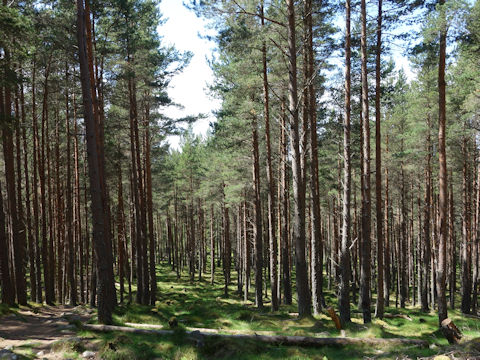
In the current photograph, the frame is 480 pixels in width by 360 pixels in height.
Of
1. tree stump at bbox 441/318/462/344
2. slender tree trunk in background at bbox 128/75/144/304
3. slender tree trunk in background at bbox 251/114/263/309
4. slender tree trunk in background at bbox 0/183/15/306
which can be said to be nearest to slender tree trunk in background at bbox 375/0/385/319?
tree stump at bbox 441/318/462/344

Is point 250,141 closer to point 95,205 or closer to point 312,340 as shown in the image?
point 95,205

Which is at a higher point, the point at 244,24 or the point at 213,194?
the point at 244,24

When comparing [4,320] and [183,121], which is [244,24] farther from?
[4,320]

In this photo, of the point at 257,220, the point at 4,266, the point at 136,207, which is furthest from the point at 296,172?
the point at 4,266

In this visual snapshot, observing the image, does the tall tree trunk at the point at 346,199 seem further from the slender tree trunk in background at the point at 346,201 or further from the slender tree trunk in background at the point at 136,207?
the slender tree trunk in background at the point at 136,207

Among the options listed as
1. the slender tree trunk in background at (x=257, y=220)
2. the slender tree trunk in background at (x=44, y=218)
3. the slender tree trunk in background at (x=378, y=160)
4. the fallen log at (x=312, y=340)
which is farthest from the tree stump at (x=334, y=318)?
the slender tree trunk in background at (x=44, y=218)

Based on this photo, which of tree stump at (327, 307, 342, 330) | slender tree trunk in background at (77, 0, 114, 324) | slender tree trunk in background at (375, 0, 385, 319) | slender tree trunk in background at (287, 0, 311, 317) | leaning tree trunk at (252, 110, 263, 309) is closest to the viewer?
slender tree trunk in background at (77, 0, 114, 324)

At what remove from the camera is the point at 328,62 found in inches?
630

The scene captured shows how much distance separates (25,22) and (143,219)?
30.5 feet

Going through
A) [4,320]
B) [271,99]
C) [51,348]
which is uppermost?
[271,99]

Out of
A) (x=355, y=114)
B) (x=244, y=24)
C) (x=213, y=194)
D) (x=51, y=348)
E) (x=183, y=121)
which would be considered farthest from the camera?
(x=213, y=194)

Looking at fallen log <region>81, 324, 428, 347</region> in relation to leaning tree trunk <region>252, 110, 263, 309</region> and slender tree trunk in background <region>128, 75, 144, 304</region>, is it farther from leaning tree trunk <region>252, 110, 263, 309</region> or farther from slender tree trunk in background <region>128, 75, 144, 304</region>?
slender tree trunk in background <region>128, 75, 144, 304</region>

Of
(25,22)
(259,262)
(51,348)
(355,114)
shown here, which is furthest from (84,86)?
(355,114)

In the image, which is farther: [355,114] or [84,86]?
[355,114]
